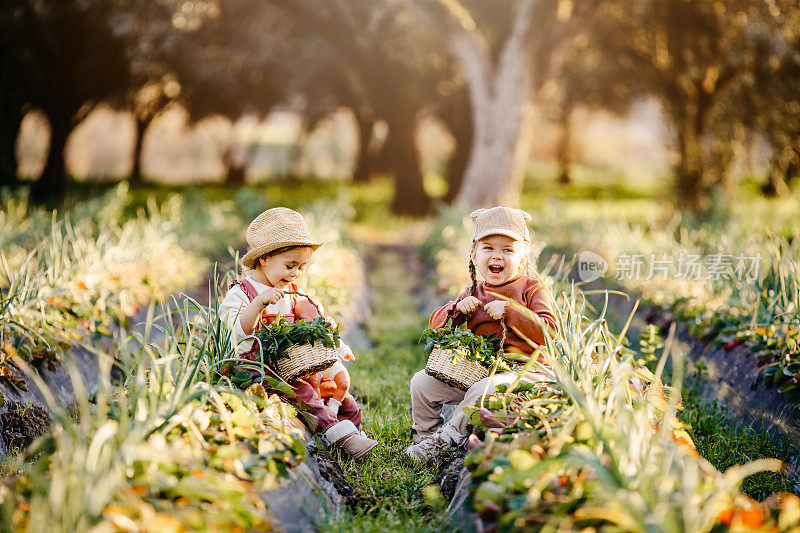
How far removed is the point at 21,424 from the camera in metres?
3.54

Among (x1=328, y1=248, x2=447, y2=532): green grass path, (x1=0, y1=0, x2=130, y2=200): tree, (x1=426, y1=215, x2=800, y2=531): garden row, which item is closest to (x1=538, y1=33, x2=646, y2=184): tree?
(x1=328, y1=248, x2=447, y2=532): green grass path

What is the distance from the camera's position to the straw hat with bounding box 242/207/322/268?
3.42m

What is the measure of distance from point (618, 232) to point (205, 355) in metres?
6.19

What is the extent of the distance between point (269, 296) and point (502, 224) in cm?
126

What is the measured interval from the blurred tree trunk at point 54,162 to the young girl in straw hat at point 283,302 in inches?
412

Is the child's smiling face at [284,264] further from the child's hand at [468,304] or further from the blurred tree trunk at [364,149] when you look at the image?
the blurred tree trunk at [364,149]

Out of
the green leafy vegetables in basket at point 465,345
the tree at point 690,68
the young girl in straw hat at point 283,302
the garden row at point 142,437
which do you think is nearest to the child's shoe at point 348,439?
the young girl in straw hat at point 283,302

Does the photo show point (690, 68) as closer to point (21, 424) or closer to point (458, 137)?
point (458, 137)

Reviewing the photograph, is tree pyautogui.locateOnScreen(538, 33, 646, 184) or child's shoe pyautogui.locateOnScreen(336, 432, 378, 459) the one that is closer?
child's shoe pyautogui.locateOnScreen(336, 432, 378, 459)

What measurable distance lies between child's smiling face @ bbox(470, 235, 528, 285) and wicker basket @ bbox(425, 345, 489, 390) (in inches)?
19.9

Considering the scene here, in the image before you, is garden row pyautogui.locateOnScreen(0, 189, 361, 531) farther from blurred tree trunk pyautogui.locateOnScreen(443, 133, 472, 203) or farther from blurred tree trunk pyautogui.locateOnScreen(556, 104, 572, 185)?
blurred tree trunk pyautogui.locateOnScreen(556, 104, 572, 185)

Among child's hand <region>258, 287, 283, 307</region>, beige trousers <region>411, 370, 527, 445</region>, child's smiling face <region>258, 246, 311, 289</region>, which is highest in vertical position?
child's smiling face <region>258, 246, 311, 289</region>

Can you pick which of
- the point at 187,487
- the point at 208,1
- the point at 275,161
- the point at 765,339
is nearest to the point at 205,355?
the point at 187,487

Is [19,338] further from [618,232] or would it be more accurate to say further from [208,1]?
[208,1]
